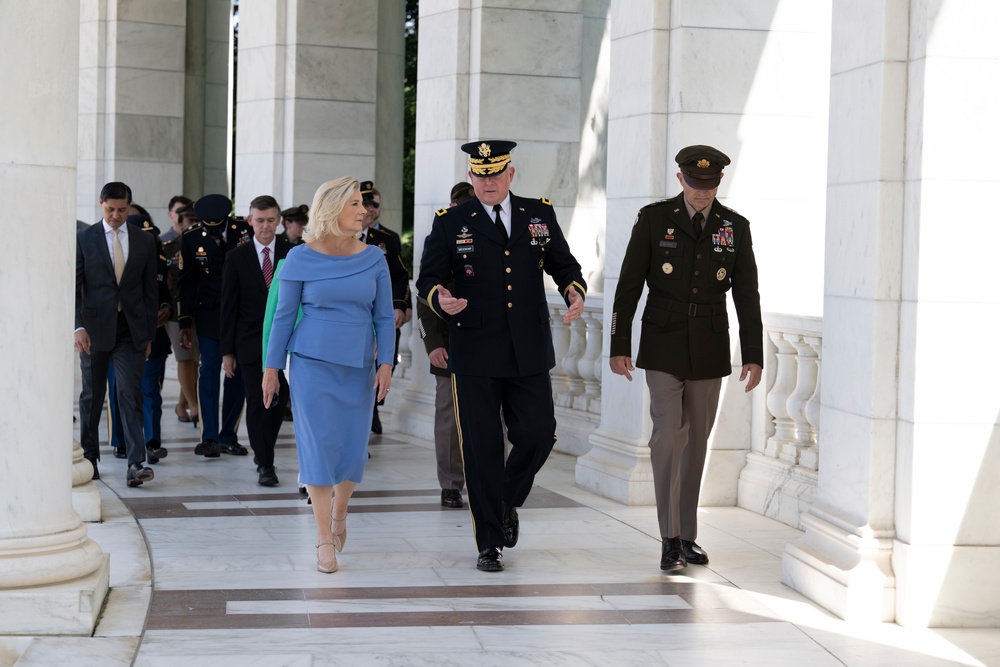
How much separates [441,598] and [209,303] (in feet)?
17.8

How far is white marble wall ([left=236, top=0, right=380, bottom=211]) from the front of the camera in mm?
15180

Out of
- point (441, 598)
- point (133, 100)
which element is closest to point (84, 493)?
point (441, 598)

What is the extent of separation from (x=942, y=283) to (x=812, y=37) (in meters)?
3.50

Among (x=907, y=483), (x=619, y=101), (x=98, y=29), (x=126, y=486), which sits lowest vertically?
(x=126, y=486)

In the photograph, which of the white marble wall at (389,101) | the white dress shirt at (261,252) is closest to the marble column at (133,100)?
the white marble wall at (389,101)

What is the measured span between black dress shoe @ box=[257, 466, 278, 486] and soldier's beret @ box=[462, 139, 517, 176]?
3.42 metres

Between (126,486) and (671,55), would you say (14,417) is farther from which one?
(671,55)

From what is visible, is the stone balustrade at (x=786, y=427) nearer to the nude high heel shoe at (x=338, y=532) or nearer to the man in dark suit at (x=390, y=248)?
the nude high heel shoe at (x=338, y=532)

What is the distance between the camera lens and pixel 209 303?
452 inches

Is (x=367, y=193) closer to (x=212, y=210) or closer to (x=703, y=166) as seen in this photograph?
(x=212, y=210)

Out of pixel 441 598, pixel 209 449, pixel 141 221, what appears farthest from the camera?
pixel 141 221

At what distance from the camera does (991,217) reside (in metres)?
6.29

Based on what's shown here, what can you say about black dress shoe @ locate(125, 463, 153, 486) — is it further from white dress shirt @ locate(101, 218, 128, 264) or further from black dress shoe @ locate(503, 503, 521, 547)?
black dress shoe @ locate(503, 503, 521, 547)

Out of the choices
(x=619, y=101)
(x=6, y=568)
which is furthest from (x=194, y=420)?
(x=6, y=568)
